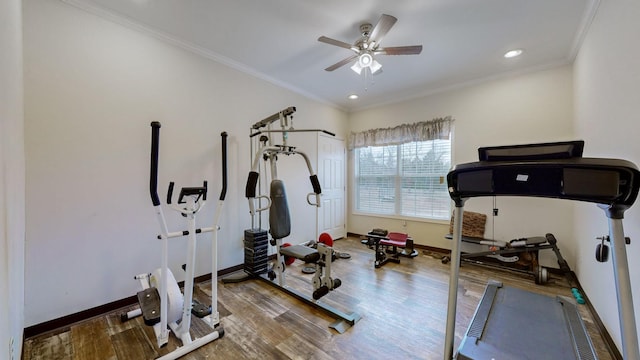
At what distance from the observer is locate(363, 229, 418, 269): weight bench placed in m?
3.56

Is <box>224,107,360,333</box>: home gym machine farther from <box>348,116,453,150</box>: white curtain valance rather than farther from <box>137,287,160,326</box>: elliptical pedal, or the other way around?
<box>348,116,453,150</box>: white curtain valance

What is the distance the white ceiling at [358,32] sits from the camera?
2.14 m

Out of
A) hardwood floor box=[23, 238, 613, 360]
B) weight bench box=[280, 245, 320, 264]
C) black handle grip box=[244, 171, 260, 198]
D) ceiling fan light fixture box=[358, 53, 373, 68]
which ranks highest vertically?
ceiling fan light fixture box=[358, 53, 373, 68]

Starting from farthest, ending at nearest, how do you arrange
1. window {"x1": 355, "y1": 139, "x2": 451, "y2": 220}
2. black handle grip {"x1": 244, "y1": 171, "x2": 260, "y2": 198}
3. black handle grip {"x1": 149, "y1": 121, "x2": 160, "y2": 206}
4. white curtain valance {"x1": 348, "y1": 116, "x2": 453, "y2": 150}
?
1. window {"x1": 355, "y1": 139, "x2": 451, "y2": 220}
2. white curtain valance {"x1": 348, "y1": 116, "x2": 453, "y2": 150}
3. black handle grip {"x1": 244, "y1": 171, "x2": 260, "y2": 198}
4. black handle grip {"x1": 149, "y1": 121, "x2": 160, "y2": 206}

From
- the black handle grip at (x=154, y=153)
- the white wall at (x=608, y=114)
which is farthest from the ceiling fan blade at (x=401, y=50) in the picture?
the black handle grip at (x=154, y=153)

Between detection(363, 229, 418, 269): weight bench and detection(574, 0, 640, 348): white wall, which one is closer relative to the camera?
detection(574, 0, 640, 348): white wall

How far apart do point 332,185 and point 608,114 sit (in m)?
3.64

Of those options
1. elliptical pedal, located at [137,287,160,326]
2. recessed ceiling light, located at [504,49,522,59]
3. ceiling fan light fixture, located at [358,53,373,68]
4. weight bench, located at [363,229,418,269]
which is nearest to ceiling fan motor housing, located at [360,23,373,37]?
ceiling fan light fixture, located at [358,53,373,68]

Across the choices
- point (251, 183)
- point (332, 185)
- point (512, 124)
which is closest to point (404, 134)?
point (512, 124)

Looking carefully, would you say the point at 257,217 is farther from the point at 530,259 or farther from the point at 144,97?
the point at 530,259

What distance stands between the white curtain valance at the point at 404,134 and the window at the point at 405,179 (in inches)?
5.2

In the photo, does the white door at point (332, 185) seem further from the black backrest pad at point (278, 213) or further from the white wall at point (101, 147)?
the white wall at point (101, 147)

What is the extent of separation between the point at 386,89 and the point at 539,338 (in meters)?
3.63

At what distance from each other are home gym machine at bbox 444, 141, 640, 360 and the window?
7.40 feet
